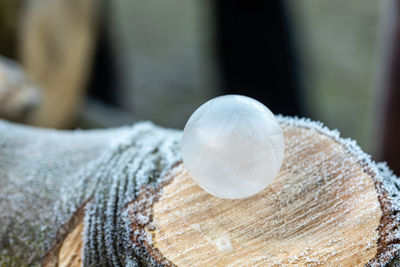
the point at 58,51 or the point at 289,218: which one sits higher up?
the point at 58,51

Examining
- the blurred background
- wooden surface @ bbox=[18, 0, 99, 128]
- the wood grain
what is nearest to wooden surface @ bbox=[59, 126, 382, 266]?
the wood grain

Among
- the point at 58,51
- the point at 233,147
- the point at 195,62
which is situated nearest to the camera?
the point at 233,147

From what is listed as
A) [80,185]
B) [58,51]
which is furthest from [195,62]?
[80,185]

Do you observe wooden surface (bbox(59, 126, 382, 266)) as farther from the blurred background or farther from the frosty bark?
the blurred background

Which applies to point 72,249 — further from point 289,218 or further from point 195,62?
point 195,62

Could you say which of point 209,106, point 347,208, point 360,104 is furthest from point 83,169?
point 360,104

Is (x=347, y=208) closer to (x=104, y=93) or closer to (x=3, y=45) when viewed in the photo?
(x=3, y=45)
